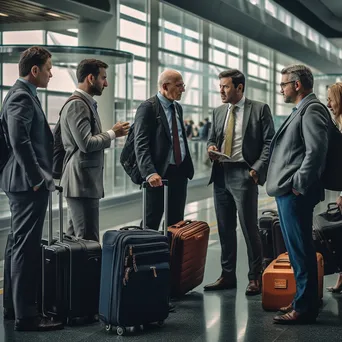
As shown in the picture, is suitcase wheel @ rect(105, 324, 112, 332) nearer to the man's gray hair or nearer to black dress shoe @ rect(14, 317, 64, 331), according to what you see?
black dress shoe @ rect(14, 317, 64, 331)

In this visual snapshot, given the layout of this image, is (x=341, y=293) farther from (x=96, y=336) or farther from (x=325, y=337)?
(x=96, y=336)

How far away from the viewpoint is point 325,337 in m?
4.60

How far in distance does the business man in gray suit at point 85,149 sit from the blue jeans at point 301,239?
4.34ft

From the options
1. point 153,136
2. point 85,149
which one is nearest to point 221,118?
point 153,136

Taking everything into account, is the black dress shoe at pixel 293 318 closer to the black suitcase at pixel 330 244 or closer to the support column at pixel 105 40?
the black suitcase at pixel 330 244

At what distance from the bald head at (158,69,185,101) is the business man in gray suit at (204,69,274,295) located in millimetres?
391

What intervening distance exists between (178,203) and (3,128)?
1766 mm

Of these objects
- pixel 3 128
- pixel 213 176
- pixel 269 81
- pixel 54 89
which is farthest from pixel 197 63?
A: pixel 3 128

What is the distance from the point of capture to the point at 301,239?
4.78 meters

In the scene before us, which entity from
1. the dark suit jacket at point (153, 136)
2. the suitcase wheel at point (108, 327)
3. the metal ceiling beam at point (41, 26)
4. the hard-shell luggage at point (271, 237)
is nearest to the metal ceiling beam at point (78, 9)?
the metal ceiling beam at point (41, 26)

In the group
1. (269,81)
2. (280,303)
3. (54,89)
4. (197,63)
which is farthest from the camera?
(269,81)

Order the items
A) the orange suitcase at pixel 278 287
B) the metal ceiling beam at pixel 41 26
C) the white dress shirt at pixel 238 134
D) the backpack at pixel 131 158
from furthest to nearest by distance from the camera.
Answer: the metal ceiling beam at pixel 41 26 → the white dress shirt at pixel 238 134 → the backpack at pixel 131 158 → the orange suitcase at pixel 278 287

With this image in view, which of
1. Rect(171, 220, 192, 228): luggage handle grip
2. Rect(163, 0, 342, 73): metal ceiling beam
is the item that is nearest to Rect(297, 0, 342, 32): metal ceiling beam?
Rect(163, 0, 342, 73): metal ceiling beam

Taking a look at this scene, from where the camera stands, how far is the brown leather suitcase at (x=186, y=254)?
553 cm
